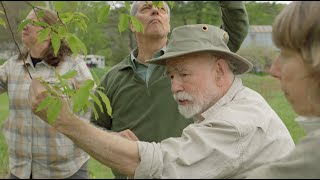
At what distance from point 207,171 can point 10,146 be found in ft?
7.82

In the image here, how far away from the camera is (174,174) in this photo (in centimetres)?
205

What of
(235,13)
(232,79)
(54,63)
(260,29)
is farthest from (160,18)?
(260,29)

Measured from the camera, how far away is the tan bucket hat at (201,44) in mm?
2463

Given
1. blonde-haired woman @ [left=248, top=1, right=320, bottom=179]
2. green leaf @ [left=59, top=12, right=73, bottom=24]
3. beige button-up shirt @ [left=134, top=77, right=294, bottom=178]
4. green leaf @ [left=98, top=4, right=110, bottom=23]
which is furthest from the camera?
green leaf @ [left=59, top=12, right=73, bottom=24]

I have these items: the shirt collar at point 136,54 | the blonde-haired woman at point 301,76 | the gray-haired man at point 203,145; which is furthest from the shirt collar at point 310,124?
the shirt collar at point 136,54

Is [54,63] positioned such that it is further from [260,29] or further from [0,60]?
[260,29]

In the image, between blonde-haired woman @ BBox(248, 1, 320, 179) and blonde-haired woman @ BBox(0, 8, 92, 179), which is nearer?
blonde-haired woman @ BBox(248, 1, 320, 179)

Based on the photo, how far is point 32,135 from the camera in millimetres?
3953

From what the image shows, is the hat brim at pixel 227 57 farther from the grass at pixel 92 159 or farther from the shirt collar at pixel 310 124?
the grass at pixel 92 159

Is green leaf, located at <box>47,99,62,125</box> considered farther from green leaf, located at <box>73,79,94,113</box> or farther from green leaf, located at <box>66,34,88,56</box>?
green leaf, located at <box>66,34,88,56</box>

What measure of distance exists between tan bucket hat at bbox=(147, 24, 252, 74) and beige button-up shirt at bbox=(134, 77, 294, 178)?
380mm

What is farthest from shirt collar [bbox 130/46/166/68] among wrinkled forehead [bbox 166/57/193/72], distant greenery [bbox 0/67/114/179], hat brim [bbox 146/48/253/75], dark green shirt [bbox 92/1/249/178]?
distant greenery [bbox 0/67/114/179]

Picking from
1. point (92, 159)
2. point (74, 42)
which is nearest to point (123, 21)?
point (74, 42)

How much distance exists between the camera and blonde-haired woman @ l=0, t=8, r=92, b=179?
392 centimetres
